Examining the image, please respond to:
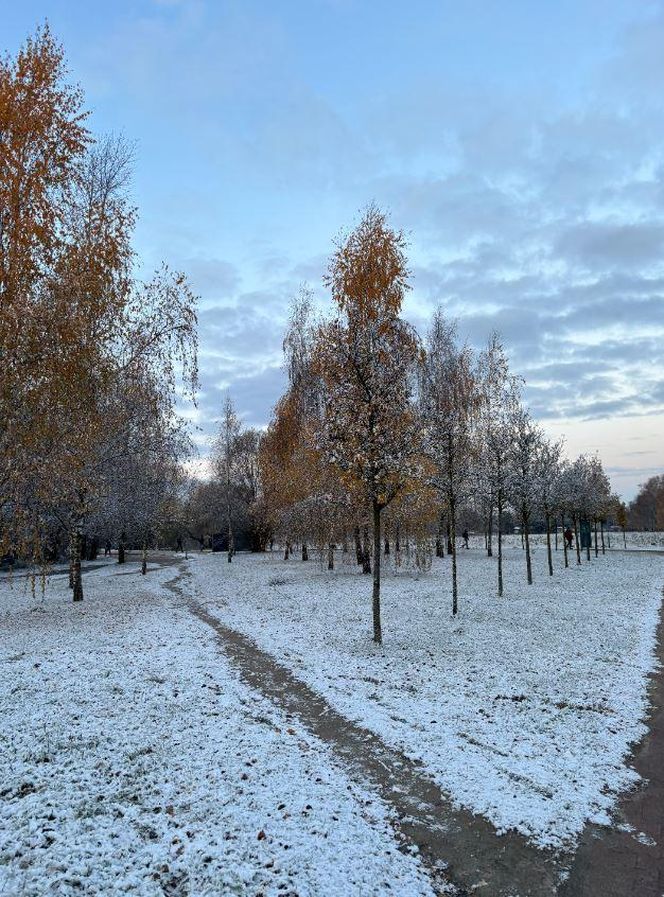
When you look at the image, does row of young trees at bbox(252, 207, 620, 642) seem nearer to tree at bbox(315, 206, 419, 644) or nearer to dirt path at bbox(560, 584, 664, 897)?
tree at bbox(315, 206, 419, 644)

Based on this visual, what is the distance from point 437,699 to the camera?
22.1ft

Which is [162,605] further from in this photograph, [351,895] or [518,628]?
[351,895]

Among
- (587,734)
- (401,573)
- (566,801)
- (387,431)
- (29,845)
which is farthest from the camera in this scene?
(401,573)

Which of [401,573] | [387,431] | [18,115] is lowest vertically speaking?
[401,573]

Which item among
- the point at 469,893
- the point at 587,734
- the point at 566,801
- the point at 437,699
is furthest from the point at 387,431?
the point at 469,893

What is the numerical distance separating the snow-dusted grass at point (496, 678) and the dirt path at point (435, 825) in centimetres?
18

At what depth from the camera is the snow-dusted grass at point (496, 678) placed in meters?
4.69

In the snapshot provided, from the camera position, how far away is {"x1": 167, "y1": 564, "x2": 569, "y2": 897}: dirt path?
3484 millimetres

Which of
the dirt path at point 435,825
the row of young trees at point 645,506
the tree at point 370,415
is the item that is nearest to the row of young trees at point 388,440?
the tree at point 370,415

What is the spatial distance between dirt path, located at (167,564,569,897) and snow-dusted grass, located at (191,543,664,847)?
0.59 feet

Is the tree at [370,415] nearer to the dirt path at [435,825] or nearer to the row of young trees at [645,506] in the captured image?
the dirt path at [435,825]

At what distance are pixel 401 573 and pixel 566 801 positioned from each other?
55.6 ft

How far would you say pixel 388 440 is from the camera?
32.1 feet

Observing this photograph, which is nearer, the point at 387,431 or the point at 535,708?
the point at 535,708
